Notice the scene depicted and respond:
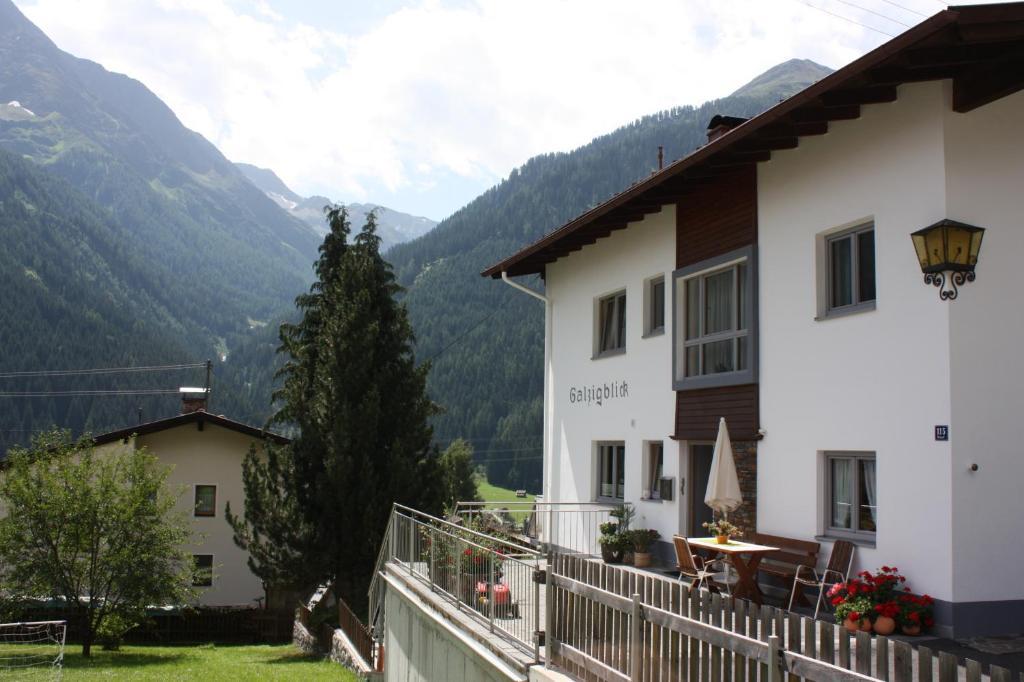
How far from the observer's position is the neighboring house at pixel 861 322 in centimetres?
918

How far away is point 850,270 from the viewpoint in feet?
36.4

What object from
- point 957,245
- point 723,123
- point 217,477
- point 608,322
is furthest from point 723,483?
point 217,477

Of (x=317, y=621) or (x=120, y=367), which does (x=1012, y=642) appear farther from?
(x=120, y=367)

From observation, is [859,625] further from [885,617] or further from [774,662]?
[774,662]

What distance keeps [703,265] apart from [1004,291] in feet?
15.9

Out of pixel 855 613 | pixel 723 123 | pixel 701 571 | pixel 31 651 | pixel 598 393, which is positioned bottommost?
pixel 31 651

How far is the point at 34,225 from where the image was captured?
165 metres

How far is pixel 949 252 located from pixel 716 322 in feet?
16.0

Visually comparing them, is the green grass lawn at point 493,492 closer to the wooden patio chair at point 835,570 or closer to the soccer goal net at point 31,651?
the soccer goal net at point 31,651

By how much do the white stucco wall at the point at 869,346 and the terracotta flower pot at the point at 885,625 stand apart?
536mm

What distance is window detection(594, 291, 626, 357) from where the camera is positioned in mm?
17219

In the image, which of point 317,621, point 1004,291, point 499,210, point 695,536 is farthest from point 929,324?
point 499,210

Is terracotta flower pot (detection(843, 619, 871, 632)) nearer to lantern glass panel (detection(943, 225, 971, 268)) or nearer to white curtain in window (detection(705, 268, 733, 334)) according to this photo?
lantern glass panel (detection(943, 225, 971, 268))

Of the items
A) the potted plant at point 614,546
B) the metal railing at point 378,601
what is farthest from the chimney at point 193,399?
the potted plant at point 614,546
